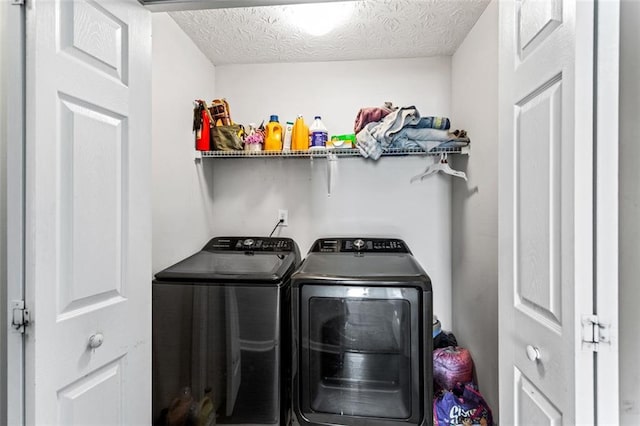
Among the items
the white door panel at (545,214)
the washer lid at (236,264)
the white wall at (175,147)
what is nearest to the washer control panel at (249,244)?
the washer lid at (236,264)

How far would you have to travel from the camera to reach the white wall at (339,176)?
2.39 metres

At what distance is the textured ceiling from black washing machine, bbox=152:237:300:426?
57.7 inches

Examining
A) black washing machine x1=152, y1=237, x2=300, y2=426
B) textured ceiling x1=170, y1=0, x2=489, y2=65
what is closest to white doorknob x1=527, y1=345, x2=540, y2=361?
black washing machine x1=152, y1=237, x2=300, y2=426

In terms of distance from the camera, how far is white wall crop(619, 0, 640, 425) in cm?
71

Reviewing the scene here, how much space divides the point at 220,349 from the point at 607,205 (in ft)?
5.15

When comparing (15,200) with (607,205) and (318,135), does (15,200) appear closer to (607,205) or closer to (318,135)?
(607,205)

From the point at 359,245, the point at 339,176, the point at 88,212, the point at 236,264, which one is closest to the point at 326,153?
the point at 339,176

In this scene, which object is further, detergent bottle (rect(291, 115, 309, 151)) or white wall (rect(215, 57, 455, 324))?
white wall (rect(215, 57, 455, 324))

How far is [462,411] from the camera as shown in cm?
171

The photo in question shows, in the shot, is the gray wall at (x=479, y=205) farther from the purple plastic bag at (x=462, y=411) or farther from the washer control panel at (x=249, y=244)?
the washer control panel at (x=249, y=244)

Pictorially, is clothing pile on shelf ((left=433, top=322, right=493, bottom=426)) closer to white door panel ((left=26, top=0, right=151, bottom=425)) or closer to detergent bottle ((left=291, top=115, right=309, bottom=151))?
white door panel ((left=26, top=0, right=151, bottom=425))

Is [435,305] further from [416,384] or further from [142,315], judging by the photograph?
[142,315]

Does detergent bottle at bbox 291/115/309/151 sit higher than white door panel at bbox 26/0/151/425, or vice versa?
detergent bottle at bbox 291/115/309/151

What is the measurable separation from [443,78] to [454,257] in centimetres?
130
